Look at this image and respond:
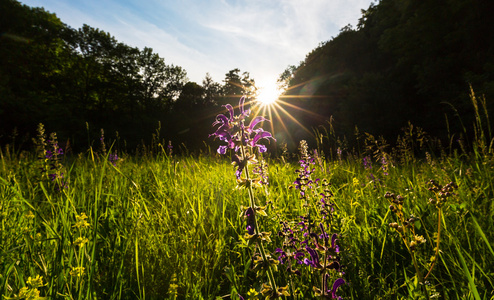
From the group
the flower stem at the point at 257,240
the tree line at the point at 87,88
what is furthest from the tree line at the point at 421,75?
the flower stem at the point at 257,240

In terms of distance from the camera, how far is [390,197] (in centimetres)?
102

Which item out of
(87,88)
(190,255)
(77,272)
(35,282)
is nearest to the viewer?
(35,282)

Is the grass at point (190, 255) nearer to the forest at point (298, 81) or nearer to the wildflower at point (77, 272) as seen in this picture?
the wildflower at point (77, 272)

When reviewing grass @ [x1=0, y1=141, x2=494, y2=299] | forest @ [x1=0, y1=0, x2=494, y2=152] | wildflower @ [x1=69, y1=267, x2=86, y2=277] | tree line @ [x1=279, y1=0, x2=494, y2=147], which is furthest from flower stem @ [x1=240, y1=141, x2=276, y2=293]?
tree line @ [x1=279, y1=0, x2=494, y2=147]

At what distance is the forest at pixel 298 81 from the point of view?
45.9 feet

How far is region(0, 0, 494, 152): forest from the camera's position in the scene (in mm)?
13984

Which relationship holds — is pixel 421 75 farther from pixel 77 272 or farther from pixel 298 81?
pixel 77 272

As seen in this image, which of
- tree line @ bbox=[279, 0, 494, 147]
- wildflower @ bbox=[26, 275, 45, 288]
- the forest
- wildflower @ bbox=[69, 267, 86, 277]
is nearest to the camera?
wildflower @ bbox=[26, 275, 45, 288]

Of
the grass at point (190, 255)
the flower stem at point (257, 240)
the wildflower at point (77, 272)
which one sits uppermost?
the flower stem at point (257, 240)

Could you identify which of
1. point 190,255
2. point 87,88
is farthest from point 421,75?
point 87,88

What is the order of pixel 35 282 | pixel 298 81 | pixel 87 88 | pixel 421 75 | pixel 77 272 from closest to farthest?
pixel 35 282, pixel 77 272, pixel 421 75, pixel 298 81, pixel 87 88

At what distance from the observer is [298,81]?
26484 millimetres

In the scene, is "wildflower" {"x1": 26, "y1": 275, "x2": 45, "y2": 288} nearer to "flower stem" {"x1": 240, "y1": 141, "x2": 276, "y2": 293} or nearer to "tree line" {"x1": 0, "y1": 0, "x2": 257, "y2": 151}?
"flower stem" {"x1": 240, "y1": 141, "x2": 276, "y2": 293}

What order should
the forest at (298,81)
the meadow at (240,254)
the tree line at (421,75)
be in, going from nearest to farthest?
the meadow at (240,254), the tree line at (421,75), the forest at (298,81)
